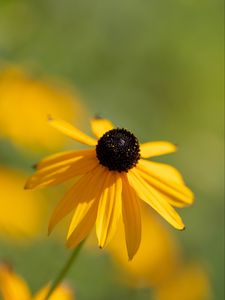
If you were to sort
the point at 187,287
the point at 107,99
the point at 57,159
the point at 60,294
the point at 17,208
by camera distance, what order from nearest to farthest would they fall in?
the point at 60,294 < the point at 57,159 < the point at 17,208 < the point at 187,287 < the point at 107,99

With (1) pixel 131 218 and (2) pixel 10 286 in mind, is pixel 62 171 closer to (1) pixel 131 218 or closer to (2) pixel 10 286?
(1) pixel 131 218

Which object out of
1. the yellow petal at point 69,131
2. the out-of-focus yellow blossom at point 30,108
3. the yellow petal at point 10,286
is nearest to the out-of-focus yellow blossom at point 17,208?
the out-of-focus yellow blossom at point 30,108

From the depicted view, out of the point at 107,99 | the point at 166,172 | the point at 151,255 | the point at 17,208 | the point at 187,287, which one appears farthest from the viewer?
the point at 107,99

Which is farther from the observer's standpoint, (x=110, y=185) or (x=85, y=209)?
(x=110, y=185)

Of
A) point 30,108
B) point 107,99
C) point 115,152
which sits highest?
point 107,99

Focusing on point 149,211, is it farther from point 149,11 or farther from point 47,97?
point 149,11

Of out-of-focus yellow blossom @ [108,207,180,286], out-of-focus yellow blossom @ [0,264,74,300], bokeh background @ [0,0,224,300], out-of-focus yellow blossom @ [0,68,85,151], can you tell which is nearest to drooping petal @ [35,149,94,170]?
out-of-focus yellow blossom @ [0,264,74,300]

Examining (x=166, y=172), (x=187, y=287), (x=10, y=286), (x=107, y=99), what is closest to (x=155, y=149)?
(x=166, y=172)
